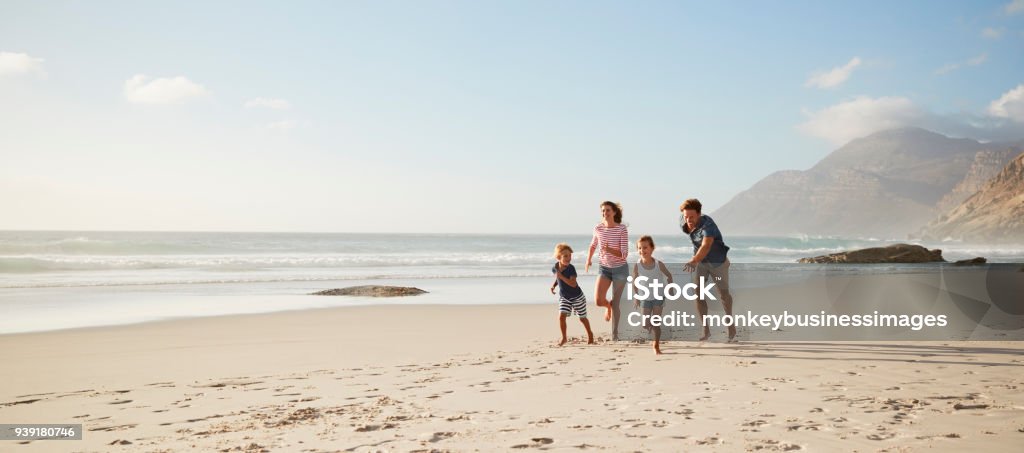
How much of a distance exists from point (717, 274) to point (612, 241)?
4.61 feet

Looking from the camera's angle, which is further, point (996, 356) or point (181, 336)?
point (181, 336)

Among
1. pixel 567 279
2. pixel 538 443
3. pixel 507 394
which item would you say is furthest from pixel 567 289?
pixel 538 443

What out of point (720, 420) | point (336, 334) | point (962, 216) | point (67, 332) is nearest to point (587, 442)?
point (720, 420)

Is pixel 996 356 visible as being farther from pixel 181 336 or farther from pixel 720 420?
pixel 181 336

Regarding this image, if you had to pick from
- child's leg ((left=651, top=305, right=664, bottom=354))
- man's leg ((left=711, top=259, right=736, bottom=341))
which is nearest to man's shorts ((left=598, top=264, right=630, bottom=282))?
child's leg ((left=651, top=305, right=664, bottom=354))

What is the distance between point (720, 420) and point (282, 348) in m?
6.23

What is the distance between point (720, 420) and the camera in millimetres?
4332

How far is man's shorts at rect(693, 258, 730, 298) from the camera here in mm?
7930

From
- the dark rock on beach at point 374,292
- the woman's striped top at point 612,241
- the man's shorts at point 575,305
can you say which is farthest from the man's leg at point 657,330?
the dark rock on beach at point 374,292

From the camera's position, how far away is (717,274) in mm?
7930

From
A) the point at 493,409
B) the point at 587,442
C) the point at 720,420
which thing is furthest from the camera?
the point at 493,409

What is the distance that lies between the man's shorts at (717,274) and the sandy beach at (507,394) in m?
0.77

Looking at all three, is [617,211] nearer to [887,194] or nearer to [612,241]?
[612,241]

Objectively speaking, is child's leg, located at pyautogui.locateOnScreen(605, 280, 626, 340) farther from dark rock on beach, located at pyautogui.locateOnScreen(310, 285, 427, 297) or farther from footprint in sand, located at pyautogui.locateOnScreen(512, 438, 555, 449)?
dark rock on beach, located at pyautogui.locateOnScreen(310, 285, 427, 297)
